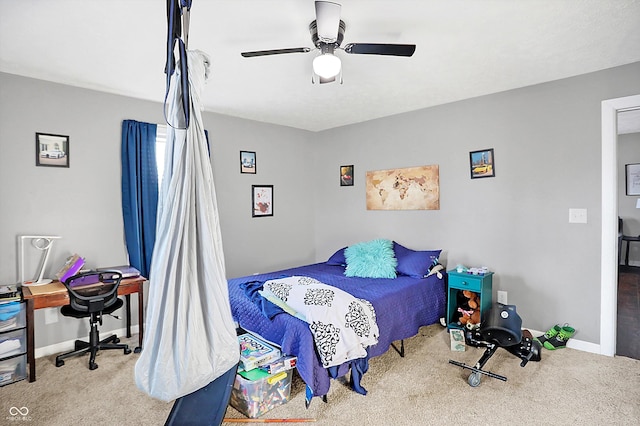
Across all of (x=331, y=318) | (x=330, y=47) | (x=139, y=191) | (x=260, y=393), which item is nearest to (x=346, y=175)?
(x=139, y=191)

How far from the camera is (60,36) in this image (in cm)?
227

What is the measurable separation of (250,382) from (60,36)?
8.35ft

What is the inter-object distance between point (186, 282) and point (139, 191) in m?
2.51

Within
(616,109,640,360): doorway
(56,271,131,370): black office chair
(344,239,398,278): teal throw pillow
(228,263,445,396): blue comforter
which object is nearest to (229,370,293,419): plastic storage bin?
(228,263,445,396): blue comforter

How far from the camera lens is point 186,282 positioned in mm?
1372

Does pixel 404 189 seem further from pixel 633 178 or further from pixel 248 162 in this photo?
pixel 633 178

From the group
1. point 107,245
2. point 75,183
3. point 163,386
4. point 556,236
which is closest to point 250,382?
point 163,386

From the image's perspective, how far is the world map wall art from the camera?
398 centimetres

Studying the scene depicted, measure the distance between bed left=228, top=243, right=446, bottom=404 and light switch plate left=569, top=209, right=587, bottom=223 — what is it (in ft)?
4.05

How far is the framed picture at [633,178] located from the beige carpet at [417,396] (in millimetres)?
4261

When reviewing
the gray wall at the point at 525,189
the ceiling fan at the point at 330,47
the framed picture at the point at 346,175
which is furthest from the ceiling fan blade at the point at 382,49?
the framed picture at the point at 346,175

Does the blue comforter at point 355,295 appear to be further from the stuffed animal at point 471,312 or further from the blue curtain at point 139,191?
the blue curtain at point 139,191

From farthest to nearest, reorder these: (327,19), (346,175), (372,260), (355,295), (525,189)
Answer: (346,175) < (372,260) < (525,189) < (355,295) < (327,19)

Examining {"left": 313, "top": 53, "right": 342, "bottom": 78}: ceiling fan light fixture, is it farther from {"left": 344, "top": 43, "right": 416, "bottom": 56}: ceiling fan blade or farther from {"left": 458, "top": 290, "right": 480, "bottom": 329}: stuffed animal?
{"left": 458, "top": 290, "right": 480, "bottom": 329}: stuffed animal
